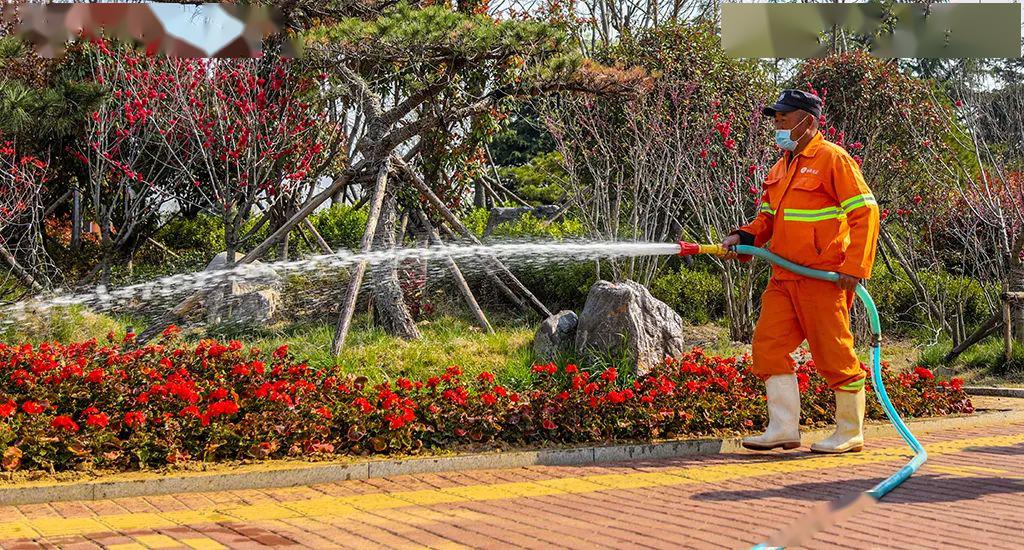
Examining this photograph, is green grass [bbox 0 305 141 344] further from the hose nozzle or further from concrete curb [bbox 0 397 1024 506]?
the hose nozzle

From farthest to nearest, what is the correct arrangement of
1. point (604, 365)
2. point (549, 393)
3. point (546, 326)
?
point (546, 326)
point (604, 365)
point (549, 393)

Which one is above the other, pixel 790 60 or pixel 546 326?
pixel 790 60

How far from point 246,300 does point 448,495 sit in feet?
25.1

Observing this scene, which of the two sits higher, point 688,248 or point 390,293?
point 688,248

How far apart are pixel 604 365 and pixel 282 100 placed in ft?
18.6

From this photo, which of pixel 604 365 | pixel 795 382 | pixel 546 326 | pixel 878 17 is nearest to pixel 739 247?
pixel 795 382

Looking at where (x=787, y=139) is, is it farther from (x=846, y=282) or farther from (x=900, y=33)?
(x=900, y=33)

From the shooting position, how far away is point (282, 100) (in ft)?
40.4

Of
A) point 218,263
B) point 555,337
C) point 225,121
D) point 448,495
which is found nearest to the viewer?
point 448,495

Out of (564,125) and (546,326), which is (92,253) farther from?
(546,326)

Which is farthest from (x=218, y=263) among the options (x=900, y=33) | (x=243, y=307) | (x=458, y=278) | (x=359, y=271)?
(x=900, y=33)

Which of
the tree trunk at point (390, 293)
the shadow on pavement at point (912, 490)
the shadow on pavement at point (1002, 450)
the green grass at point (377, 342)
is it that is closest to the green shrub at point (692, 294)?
the green grass at point (377, 342)

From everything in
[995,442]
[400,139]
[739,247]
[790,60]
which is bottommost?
[995,442]

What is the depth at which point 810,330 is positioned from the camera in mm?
6336
